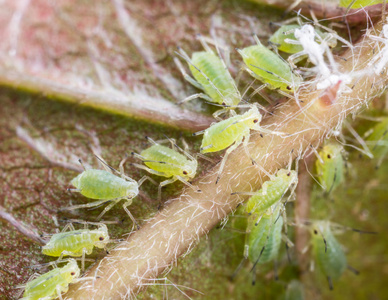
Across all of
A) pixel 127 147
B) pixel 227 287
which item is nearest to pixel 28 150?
pixel 127 147

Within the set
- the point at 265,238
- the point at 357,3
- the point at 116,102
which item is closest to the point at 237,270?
the point at 265,238

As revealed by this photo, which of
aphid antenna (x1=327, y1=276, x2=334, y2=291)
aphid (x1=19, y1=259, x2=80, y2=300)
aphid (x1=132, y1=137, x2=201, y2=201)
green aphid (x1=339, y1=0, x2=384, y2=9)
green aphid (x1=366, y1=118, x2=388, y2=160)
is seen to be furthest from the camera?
aphid antenna (x1=327, y1=276, x2=334, y2=291)

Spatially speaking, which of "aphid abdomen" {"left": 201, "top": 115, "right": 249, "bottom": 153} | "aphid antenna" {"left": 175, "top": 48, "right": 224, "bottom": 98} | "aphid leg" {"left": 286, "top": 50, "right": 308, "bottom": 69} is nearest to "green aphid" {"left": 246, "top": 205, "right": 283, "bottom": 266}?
"aphid abdomen" {"left": 201, "top": 115, "right": 249, "bottom": 153}

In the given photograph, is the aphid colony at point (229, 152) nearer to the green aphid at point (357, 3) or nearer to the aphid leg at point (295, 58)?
the aphid leg at point (295, 58)

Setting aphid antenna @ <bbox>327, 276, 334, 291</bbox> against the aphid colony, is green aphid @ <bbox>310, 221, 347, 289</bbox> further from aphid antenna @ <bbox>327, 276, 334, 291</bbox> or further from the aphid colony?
the aphid colony

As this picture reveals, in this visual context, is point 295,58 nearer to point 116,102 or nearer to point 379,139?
point 379,139

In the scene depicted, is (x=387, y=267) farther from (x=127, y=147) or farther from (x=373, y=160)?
(x=127, y=147)

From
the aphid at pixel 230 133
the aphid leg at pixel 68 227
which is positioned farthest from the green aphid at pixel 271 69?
the aphid leg at pixel 68 227
